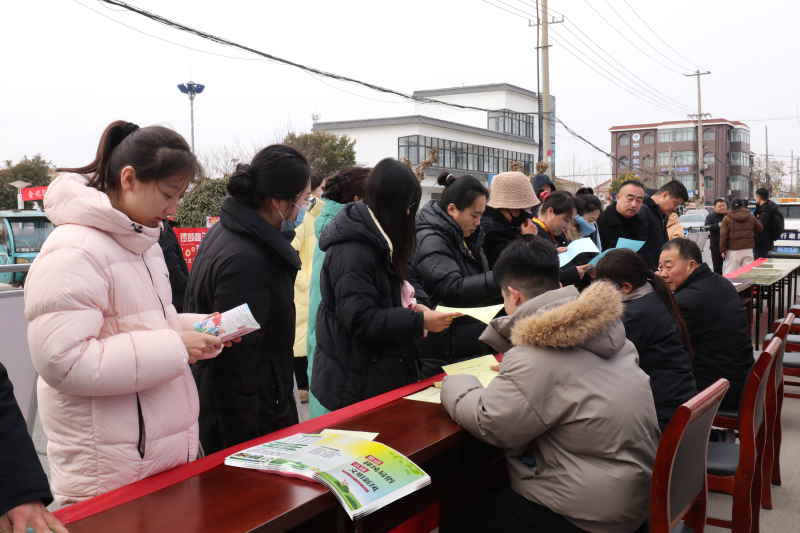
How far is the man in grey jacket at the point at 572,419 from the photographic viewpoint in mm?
1750

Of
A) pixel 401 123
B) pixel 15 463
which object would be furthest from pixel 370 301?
pixel 401 123

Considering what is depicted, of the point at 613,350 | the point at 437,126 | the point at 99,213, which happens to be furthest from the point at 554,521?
the point at 437,126

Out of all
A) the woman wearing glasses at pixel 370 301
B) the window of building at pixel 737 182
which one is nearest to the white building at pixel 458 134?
the window of building at pixel 737 182

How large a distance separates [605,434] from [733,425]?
1937 mm

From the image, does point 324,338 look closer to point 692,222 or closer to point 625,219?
point 625,219

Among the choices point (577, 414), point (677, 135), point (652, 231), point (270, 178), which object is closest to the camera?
point (577, 414)

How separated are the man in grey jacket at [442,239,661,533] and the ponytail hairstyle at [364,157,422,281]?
734 millimetres

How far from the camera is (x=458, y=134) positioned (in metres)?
45.3

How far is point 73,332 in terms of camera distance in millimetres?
1358

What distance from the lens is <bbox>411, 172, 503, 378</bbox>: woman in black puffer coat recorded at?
2.89 metres

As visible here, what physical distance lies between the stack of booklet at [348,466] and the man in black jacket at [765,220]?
12103 millimetres

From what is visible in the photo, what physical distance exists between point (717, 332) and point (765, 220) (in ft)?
31.7

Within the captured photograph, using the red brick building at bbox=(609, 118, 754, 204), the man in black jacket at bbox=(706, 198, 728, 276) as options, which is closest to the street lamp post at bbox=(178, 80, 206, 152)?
the man in black jacket at bbox=(706, 198, 728, 276)

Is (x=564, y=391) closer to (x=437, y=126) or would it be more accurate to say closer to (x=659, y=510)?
(x=659, y=510)
